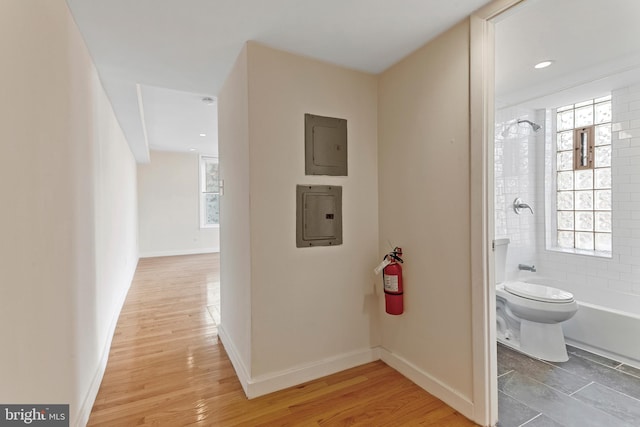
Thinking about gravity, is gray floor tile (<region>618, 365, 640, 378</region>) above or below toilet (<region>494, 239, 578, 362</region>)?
below

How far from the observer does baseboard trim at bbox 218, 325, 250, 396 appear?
1993mm

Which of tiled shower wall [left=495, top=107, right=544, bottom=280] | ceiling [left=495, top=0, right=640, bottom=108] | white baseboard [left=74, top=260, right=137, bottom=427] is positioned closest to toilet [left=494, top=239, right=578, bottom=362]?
tiled shower wall [left=495, top=107, right=544, bottom=280]

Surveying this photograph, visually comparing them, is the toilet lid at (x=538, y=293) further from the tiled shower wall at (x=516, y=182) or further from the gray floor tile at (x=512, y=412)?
the gray floor tile at (x=512, y=412)

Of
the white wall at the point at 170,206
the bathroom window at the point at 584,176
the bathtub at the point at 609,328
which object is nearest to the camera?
the bathtub at the point at 609,328

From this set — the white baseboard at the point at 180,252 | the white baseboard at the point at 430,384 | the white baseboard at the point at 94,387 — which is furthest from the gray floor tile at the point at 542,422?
the white baseboard at the point at 180,252

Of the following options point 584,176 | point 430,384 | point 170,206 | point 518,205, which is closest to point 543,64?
point 518,205

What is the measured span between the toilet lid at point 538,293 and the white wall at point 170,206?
694 cm

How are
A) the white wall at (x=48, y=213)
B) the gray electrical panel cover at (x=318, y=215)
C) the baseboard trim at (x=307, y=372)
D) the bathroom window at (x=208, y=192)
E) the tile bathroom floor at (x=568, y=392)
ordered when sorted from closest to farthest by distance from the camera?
the white wall at (x=48, y=213)
the tile bathroom floor at (x=568, y=392)
the baseboard trim at (x=307, y=372)
the gray electrical panel cover at (x=318, y=215)
the bathroom window at (x=208, y=192)

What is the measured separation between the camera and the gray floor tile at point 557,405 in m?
1.68

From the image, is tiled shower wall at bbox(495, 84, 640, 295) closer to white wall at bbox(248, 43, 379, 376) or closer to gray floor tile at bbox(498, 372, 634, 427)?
gray floor tile at bbox(498, 372, 634, 427)

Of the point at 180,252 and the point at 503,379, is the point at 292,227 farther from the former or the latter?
the point at 180,252

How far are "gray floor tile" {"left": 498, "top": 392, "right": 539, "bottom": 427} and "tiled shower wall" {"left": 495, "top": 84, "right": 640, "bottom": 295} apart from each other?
1.67 meters

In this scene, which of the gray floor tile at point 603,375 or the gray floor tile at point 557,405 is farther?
the gray floor tile at point 603,375

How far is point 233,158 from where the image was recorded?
91.4 inches
